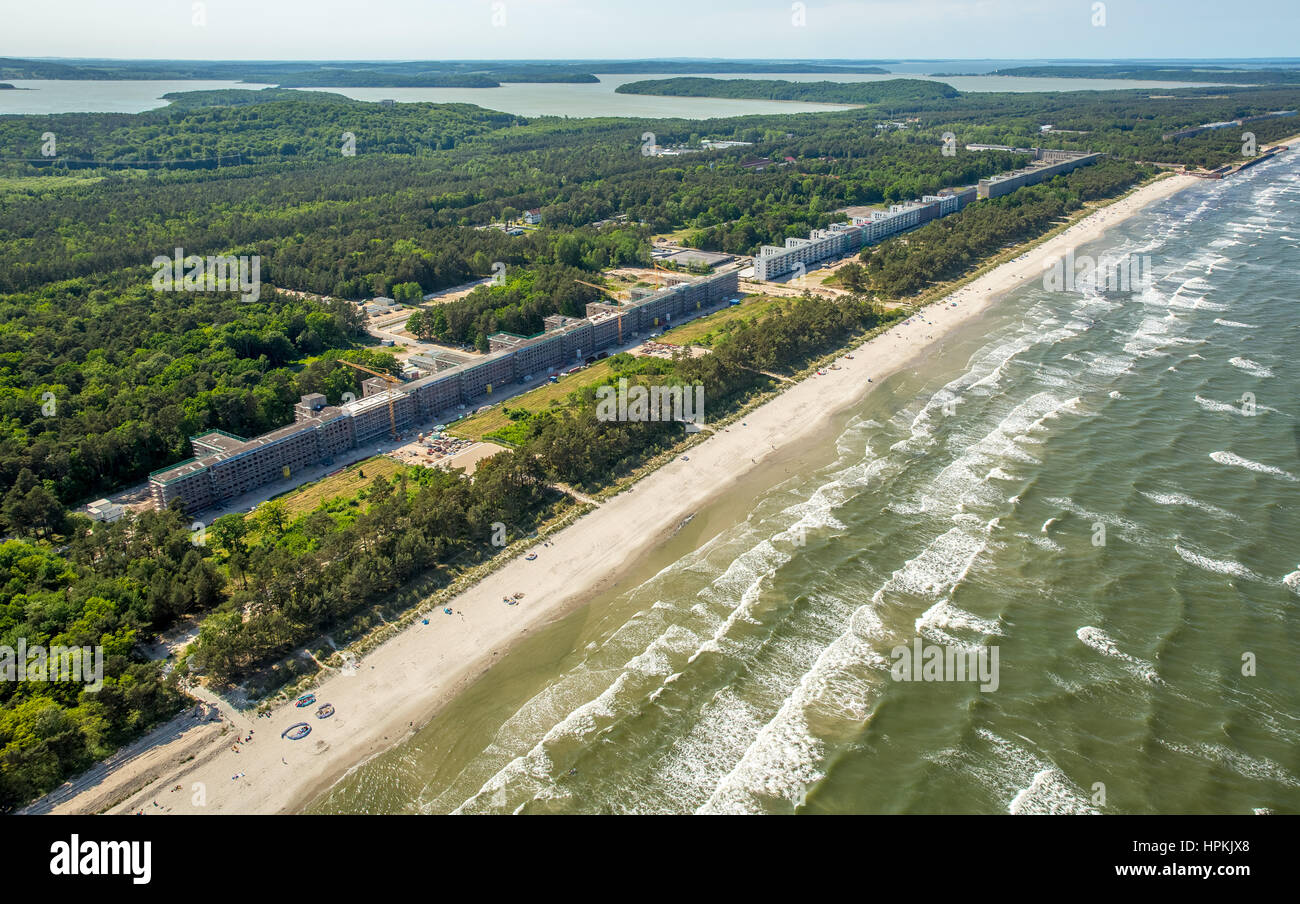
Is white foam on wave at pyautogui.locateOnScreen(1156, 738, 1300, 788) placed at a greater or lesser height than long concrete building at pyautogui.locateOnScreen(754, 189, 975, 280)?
lesser

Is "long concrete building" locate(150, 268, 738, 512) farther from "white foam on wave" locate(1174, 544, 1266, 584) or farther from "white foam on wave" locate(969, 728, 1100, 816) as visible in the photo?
"white foam on wave" locate(1174, 544, 1266, 584)

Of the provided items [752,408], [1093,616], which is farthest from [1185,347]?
[1093,616]

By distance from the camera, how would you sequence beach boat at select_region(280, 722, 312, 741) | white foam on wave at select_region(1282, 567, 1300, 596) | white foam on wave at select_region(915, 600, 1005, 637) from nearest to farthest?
1. beach boat at select_region(280, 722, 312, 741)
2. white foam on wave at select_region(915, 600, 1005, 637)
3. white foam on wave at select_region(1282, 567, 1300, 596)

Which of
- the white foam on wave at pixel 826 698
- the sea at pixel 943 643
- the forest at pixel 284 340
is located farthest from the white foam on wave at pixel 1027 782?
the forest at pixel 284 340

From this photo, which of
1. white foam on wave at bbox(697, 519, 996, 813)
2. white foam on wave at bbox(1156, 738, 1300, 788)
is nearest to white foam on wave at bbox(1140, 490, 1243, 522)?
white foam on wave at bbox(697, 519, 996, 813)

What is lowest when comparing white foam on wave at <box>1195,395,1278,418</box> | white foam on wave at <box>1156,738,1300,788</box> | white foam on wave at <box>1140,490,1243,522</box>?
white foam on wave at <box>1156,738,1300,788</box>

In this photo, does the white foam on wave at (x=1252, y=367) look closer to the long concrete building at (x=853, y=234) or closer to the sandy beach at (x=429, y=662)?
the sandy beach at (x=429, y=662)

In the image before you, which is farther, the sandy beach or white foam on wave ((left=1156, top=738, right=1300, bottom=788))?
the sandy beach

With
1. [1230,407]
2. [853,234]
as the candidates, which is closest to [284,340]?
[853,234]
